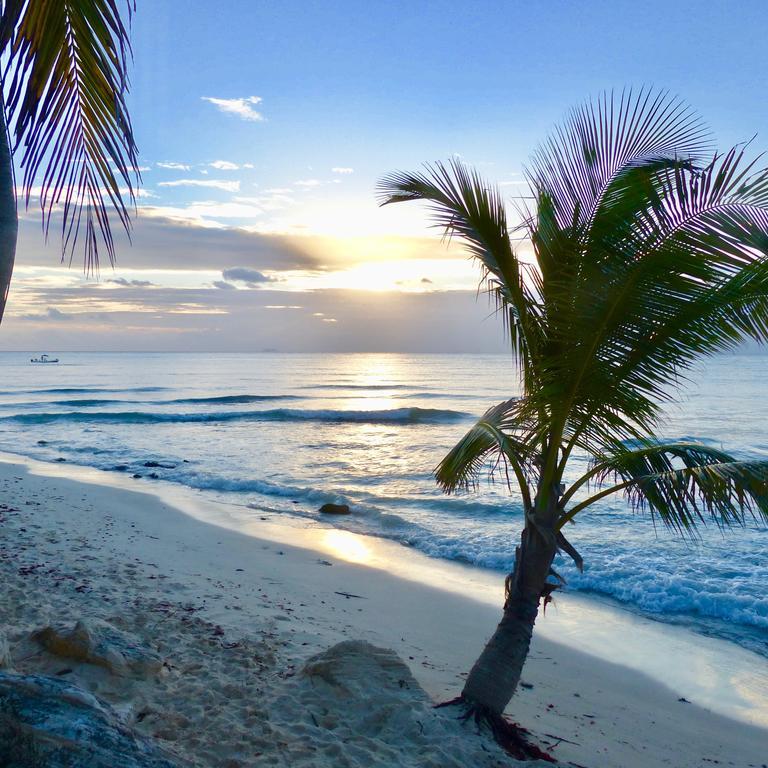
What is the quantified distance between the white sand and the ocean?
2464 millimetres

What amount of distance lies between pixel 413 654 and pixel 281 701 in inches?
92.0

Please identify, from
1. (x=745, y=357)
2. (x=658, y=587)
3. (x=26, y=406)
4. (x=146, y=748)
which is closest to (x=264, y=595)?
(x=146, y=748)

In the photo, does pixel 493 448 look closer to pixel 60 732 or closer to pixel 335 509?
pixel 60 732

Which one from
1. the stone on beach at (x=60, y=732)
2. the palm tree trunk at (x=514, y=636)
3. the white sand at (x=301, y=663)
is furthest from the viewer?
the palm tree trunk at (x=514, y=636)

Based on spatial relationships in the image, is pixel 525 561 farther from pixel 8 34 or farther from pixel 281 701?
pixel 8 34

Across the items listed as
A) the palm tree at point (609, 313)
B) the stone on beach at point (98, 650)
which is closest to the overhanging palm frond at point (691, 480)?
the palm tree at point (609, 313)

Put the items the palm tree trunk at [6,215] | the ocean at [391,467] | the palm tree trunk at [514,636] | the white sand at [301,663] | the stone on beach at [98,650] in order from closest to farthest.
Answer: the palm tree trunk at [6,215] < the white sand at [301,663] < the stone on beach at [98,650] < the palm tree trunk at [514,636] < the ocean at [391,467]

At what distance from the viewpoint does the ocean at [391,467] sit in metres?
9.80

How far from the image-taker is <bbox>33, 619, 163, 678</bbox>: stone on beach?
15.1 feet

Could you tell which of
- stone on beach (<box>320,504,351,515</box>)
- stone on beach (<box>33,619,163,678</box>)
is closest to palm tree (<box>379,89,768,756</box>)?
stone on beach (<box>33,619,163,678</box>)

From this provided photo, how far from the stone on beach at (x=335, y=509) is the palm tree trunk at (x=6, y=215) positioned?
1165 centimetres

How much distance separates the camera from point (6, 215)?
104 inches

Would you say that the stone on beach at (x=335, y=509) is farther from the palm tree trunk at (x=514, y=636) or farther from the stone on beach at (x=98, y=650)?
the palm tree trunk at (x=514, y=636)

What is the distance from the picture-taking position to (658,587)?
953 centimetres
